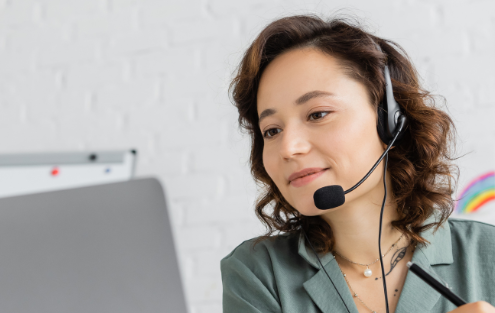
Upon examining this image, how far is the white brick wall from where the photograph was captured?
1320 mm

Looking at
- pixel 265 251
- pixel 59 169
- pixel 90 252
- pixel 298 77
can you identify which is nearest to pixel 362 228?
pixel 265 251

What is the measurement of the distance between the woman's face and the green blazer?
17cm

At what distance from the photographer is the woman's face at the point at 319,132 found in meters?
0.88

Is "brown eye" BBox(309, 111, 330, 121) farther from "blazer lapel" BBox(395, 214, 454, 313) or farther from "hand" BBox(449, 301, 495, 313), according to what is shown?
"hand" BBox(449, 301, 495, 313)

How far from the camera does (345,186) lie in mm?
891

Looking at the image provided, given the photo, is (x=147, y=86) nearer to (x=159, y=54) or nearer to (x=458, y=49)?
(x=159, y=54)

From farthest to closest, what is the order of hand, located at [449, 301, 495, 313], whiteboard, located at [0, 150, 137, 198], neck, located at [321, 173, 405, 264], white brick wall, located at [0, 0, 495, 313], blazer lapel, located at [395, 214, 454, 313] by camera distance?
white brick wall, located at [0, 0, 495, 313] → whiteboard, located at [0, 150, 137, 198] → neck, located at [321, 173, 405, 264] → blazer lapel, located at [395, 214, 454, 313] → hand, located at [449, 301, 495, 313]

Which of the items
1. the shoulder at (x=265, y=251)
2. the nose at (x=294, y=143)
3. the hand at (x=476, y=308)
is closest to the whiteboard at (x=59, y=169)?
the shoulder at (x=265, y=251)

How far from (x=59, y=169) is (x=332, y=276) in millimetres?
803

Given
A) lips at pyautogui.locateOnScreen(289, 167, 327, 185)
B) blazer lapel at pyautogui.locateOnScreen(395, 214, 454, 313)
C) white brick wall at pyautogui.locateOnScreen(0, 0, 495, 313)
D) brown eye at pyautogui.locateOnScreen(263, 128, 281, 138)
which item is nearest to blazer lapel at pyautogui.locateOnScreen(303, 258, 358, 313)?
blazer lapel at pyautogui.locateOnScreen(395, 214, 454, 313)

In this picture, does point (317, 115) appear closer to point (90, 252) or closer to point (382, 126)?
point (382, 126)

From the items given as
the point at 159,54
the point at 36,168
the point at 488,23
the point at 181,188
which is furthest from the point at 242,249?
the point at 488,23

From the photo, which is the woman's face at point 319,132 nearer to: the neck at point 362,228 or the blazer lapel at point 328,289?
the neck at point 362,228

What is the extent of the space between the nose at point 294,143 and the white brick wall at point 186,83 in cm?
58
